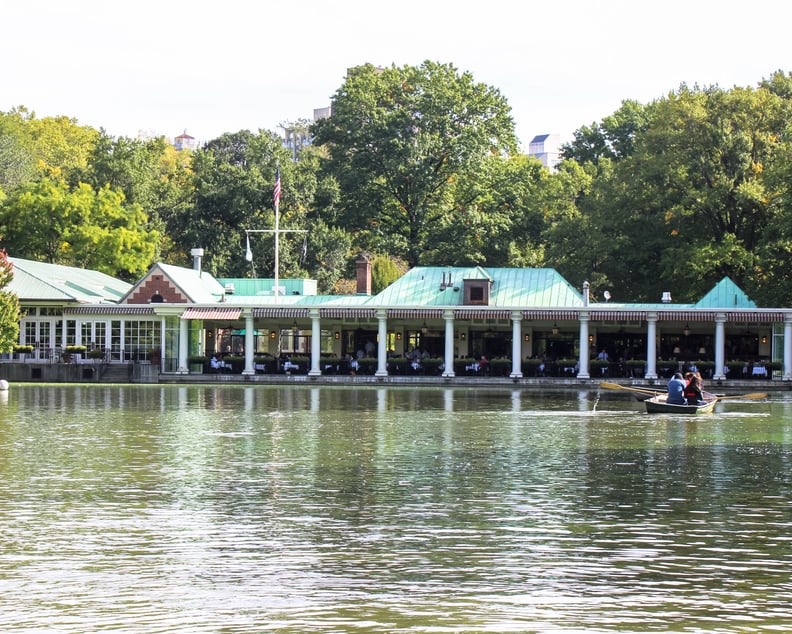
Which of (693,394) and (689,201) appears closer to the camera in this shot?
(693,394)

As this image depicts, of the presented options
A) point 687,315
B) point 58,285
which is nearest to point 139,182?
point 58,285

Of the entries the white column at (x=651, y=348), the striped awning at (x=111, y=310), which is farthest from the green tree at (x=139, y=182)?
the white column at (x=651, y=348)

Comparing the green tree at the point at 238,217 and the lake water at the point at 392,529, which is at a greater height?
the green tree at the point at 238,217

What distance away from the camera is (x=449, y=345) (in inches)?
2267

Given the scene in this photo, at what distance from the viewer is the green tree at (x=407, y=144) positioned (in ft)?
249

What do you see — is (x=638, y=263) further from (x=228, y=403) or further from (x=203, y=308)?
(x=228, y=403)

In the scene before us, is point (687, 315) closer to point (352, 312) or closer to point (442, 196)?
point (352, 312)

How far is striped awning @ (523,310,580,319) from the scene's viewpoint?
188ft

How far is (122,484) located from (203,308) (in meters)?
40.3

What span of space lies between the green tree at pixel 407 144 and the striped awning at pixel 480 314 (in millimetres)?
15483

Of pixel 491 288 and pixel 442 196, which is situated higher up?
pixel 442 196

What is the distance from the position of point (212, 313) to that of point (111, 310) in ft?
16.8

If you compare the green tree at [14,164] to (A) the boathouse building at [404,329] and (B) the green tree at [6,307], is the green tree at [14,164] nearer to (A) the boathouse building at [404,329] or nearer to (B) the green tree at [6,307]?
(A) the boathouse building at [404,329]

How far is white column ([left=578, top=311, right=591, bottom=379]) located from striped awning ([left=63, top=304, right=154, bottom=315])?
20.6 meters
